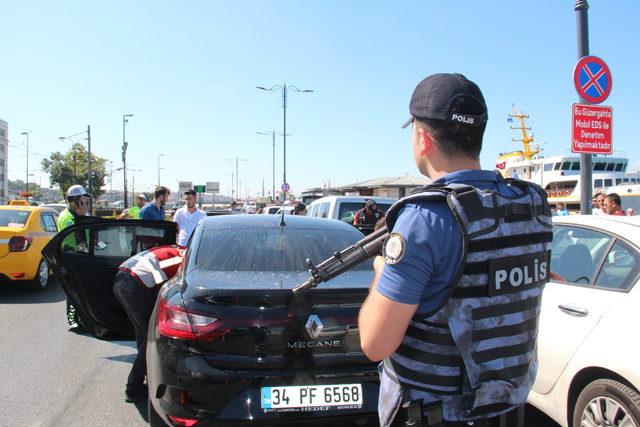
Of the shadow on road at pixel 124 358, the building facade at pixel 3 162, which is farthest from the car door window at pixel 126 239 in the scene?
the building facade at pixel 3 162

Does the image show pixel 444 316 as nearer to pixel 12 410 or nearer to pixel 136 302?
pixel 136 302

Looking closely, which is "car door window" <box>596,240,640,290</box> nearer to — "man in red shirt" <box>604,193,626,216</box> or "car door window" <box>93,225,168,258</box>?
"car door window" <box>93,225,168,258</box>

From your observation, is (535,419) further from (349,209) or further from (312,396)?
(349,209)

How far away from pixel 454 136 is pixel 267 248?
8.07ft

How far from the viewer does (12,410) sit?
13.4 ft

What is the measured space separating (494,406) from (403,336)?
377 millimetres

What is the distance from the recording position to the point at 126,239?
5.59 metres

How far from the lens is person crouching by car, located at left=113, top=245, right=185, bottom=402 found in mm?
3967

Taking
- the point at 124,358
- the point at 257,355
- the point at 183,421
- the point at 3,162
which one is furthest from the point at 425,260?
the point at 3,162

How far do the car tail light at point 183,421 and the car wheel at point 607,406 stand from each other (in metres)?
2.23

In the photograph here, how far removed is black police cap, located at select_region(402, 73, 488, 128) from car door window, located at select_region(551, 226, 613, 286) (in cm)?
216

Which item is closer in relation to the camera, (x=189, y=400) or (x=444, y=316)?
(x=444, y=316)

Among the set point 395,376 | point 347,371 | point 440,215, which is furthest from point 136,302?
point 440,215

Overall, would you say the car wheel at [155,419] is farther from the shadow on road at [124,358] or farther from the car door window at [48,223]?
the car door window at [48,223]
